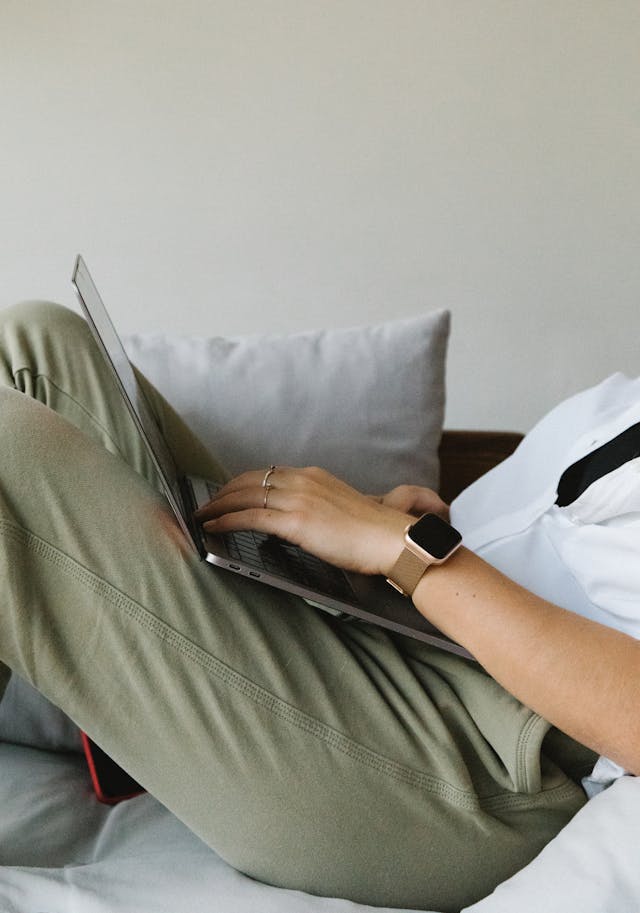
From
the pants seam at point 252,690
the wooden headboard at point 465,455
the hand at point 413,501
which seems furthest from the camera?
the wooden headboard at point 465,455

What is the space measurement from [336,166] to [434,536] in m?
1.15

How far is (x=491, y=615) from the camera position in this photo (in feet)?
2.77

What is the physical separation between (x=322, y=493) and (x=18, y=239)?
1142mm

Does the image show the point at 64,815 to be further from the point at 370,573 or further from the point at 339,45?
the point at 339,45

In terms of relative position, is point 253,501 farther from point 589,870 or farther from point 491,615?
point 589,870

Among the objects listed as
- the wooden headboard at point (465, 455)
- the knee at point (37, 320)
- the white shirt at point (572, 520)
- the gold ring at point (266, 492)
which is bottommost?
the wooden headboard at point (465, 455)

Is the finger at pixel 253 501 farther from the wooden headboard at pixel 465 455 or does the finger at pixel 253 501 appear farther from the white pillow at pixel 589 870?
the wooden headboard at pixel 465 455

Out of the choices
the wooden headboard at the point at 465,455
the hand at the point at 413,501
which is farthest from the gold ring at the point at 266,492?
the wooden headboard at the point at 465,455

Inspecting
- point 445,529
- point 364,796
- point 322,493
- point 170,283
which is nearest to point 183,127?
point 170,283

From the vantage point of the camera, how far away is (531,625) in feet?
2.72

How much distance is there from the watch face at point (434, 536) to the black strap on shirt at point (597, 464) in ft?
0.66

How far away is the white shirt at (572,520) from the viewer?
36.4 inches

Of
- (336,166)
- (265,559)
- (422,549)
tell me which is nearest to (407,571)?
(422,549)

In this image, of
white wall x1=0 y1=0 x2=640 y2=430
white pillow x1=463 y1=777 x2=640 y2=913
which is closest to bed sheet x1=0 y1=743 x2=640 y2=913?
white pillow x1=463 y1=777 x2=640 y2=913
